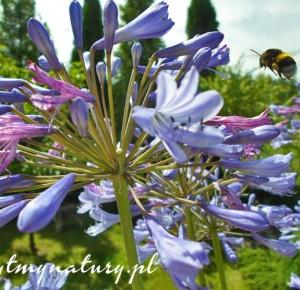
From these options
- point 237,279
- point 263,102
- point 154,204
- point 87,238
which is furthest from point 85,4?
point 154,204

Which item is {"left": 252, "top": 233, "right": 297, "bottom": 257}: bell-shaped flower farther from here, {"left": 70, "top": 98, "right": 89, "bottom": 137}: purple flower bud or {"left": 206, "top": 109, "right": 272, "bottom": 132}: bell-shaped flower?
{"left": 70, "top": 98, "right": 89, "bottom": 137}: purple flower bud

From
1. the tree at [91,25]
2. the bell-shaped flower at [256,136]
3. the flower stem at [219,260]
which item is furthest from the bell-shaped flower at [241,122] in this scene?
the tree at [91,25]

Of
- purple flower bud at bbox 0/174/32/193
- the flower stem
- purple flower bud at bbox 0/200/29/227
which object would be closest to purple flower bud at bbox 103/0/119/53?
purple flower bud at bbox 0/174/32/193

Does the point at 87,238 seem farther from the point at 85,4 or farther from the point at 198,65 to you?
the point at 198,65

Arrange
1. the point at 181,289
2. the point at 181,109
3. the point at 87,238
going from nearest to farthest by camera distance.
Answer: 1. the point at 181,109
2. the point at 181,289
3. the point at 87,238

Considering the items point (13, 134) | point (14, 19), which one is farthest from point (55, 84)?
point (14, 19)

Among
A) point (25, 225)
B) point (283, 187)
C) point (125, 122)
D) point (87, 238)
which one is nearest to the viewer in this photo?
point (25, 225)
